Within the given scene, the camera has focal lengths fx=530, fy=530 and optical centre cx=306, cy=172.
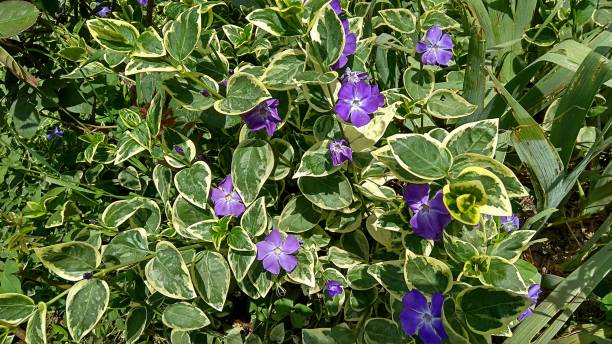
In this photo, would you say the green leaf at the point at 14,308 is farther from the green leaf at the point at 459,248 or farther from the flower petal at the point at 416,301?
the green leaf at the point at 459,248

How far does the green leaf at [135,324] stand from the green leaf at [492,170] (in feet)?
3.68

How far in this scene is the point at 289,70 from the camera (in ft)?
4.84

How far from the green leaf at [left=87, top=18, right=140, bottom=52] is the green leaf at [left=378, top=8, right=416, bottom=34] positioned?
866mm

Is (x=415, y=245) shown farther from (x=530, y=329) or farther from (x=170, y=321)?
(x=170, y=321)

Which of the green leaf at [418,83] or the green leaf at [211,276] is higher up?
the green leaf at [418,83]

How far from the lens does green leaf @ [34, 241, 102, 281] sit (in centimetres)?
143

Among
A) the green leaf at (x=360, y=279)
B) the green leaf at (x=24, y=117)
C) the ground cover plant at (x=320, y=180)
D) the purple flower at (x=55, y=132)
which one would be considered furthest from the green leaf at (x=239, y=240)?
the purple flower at (x=55, y=132)

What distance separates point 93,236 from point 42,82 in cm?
69

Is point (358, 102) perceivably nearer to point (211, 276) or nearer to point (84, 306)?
point (211, 276)

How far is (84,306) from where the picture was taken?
1.44 meters

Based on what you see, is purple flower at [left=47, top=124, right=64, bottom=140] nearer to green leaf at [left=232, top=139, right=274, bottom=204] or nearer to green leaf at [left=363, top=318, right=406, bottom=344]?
green leaf at [left=232, top=139, right=274, bottom=204]

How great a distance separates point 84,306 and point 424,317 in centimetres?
90

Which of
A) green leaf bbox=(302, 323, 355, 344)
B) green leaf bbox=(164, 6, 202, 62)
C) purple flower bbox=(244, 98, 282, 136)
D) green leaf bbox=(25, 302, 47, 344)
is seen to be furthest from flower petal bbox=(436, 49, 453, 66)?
green leaf bbox=(25, 302, 47, 344)

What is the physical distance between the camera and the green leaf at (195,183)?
1632 mm
